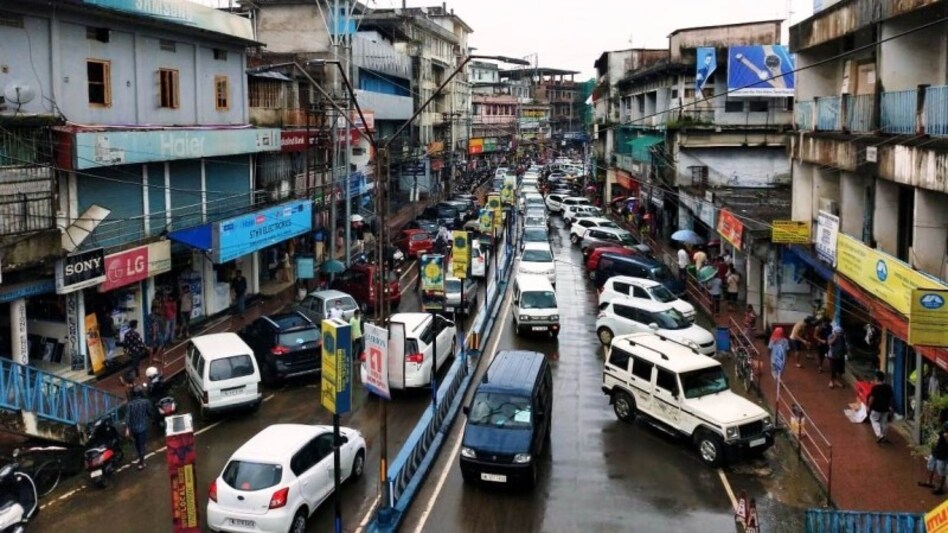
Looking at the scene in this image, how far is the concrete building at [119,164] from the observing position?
67.3ft

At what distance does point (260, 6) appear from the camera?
169 feet

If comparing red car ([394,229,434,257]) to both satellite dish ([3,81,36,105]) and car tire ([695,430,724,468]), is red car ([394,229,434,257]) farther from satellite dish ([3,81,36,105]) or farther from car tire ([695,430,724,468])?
car tire ([695,430,724,468])

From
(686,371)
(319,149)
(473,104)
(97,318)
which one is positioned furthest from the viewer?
(473,104)

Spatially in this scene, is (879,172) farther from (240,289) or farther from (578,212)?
(578,212)

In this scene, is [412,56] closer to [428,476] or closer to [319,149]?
[319,149]

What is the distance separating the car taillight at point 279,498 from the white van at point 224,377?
6.88 meters

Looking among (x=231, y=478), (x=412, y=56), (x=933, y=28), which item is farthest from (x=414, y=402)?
(x=412, y=56)

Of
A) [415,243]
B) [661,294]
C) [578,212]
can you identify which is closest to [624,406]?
[661,294]

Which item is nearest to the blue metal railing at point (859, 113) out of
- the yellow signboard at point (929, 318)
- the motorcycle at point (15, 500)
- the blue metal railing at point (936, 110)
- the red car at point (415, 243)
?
the blue metal railing at point (936, 110)

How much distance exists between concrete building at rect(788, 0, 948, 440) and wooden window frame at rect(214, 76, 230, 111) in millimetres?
18726

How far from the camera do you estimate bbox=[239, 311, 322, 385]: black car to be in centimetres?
2250

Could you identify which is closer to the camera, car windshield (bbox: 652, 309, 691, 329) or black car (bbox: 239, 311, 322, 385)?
black car (bbox: 239, 311, 322, 385)

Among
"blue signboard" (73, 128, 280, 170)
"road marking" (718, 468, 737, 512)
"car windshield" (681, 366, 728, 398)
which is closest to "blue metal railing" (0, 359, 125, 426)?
"blue signboard" (73, 128, 280, 170)

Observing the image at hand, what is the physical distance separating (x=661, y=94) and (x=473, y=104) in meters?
64.8
